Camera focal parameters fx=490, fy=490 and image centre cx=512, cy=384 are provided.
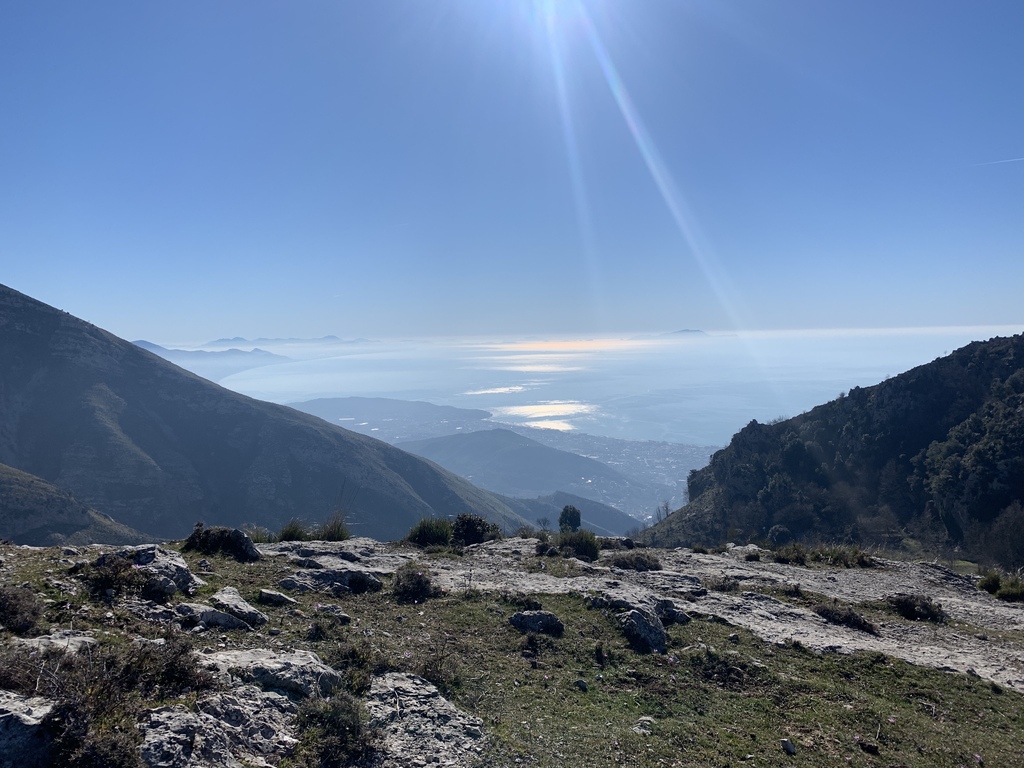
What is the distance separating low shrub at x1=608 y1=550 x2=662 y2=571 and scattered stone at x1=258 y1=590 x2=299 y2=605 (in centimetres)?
853

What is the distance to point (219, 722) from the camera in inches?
163

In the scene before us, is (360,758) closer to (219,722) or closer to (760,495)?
(219,722)

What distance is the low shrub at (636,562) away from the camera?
13109mm

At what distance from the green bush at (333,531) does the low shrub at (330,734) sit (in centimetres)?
1026

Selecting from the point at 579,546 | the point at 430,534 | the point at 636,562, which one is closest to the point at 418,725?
the point at 636,562

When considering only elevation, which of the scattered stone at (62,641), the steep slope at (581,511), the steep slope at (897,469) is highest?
the scattered stone at (62,641)

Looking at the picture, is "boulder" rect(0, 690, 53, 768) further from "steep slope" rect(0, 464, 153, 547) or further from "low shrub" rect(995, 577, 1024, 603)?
"steep slope" rect(0, 464, 153, 547)

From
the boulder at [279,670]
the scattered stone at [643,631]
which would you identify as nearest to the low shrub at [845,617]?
the scattered stone at [643,631]

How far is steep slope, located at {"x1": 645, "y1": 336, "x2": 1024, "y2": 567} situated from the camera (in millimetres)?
39500

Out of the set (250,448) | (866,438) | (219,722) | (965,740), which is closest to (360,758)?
(219,722)

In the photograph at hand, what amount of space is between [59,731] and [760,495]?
56.0m

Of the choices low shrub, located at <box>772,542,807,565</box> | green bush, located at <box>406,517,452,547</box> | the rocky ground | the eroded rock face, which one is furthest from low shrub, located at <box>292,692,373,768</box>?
low shrub, located at <box>772,542,807,565</box>

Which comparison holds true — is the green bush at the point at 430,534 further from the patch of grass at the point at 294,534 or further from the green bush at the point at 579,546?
the green bush at the point at 579,546

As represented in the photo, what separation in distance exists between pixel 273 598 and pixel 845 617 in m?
10.7
